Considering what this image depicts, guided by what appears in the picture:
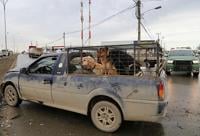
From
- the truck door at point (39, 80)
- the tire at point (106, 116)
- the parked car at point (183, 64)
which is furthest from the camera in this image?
the parked car at point (183, 64)

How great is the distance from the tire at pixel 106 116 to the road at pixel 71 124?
0.45 feet

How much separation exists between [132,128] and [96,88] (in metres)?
1.18

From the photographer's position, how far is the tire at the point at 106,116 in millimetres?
5625

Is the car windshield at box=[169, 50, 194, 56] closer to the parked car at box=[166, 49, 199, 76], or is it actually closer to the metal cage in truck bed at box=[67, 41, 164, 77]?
the parked car at box=[166, 49, 199, 76]

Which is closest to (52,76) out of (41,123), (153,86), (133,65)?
(41,123)

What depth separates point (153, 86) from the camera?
5227mm

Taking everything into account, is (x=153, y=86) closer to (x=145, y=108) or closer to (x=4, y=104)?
(x=145, y=108)

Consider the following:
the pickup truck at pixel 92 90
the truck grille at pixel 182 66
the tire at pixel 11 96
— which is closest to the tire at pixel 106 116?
the pickup truck at pixel 92 90

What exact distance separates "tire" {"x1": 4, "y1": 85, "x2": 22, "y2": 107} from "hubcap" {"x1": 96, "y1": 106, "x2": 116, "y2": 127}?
9.57 ft

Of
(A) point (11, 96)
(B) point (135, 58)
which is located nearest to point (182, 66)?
(A) point (11, 96)

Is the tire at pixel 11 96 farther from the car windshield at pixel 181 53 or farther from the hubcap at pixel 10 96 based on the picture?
the car windshield at pixel 181 53

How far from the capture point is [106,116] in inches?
227

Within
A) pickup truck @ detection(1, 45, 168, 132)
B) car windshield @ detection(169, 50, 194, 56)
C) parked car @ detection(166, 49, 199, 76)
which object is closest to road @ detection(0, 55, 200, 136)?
pickup truck @ detection(1, 45, 168, 132)

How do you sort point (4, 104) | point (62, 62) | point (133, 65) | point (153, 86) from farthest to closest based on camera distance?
point (4, 104)
point (62, 62)
point (133, 65)
point (153, 86)
